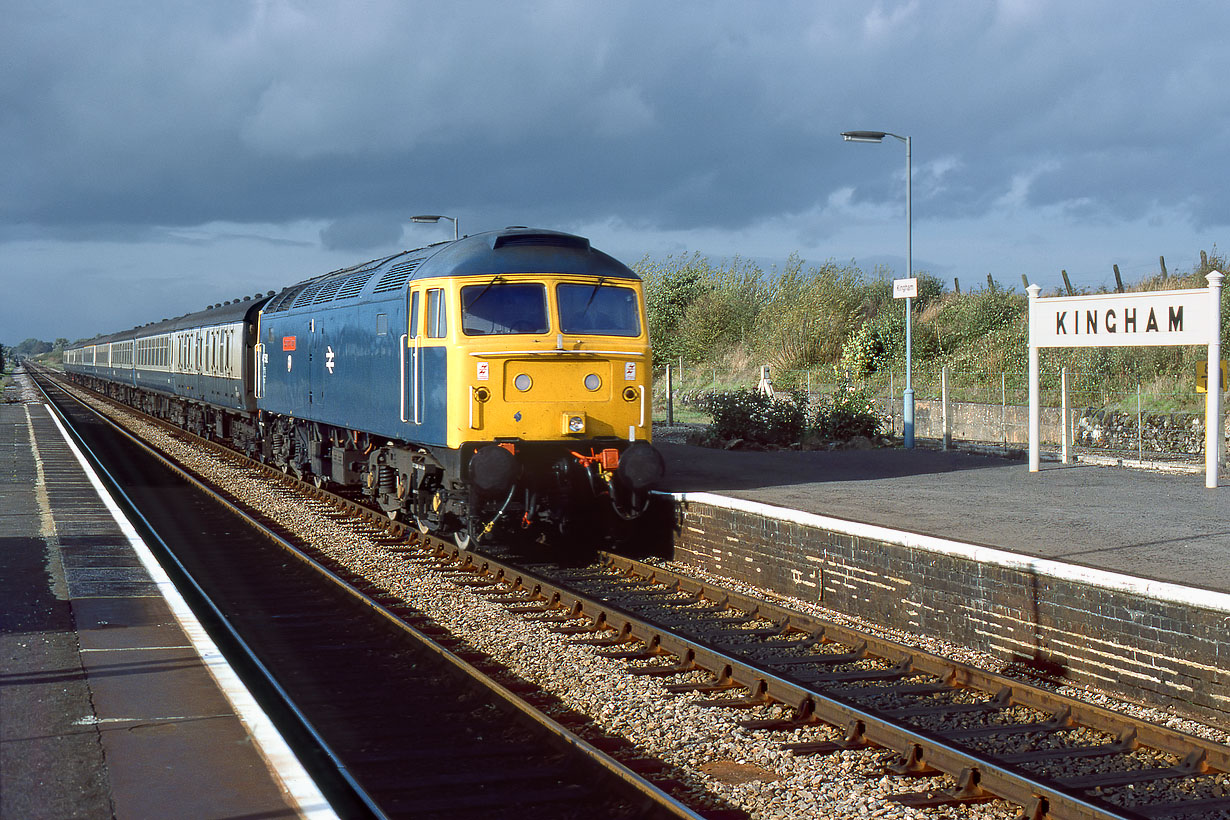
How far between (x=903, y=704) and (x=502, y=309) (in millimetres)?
6255

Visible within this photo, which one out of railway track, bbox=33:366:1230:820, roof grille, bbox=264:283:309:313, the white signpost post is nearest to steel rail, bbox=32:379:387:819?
railway track, bbox=33:366:1230:820

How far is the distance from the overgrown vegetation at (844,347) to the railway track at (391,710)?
13.3m

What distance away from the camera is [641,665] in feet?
27.5

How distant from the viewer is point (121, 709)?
6.34 m

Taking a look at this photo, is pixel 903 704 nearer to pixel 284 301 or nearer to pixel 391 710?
pixel 391 710

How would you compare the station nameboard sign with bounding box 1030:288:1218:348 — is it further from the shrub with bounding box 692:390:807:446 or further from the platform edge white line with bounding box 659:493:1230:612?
the shrub with bounding box 692:390:807:446

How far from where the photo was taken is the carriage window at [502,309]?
39.0ft

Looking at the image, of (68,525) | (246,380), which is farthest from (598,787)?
(246,380)

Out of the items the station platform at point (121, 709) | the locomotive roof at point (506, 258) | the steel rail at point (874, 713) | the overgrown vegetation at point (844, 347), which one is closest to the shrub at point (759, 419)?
the overgrown vegetation at point (844, 347)

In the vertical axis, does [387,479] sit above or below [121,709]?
above

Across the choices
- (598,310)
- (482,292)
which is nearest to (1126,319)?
(598,310)

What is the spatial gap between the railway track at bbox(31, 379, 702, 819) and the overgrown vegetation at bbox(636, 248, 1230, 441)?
13.3 meters

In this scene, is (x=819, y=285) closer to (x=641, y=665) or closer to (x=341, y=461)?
(x=341, y=461)

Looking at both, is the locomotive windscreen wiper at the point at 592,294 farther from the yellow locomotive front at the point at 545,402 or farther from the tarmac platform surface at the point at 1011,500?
the tarmac platform surface at the point at 1011,500
